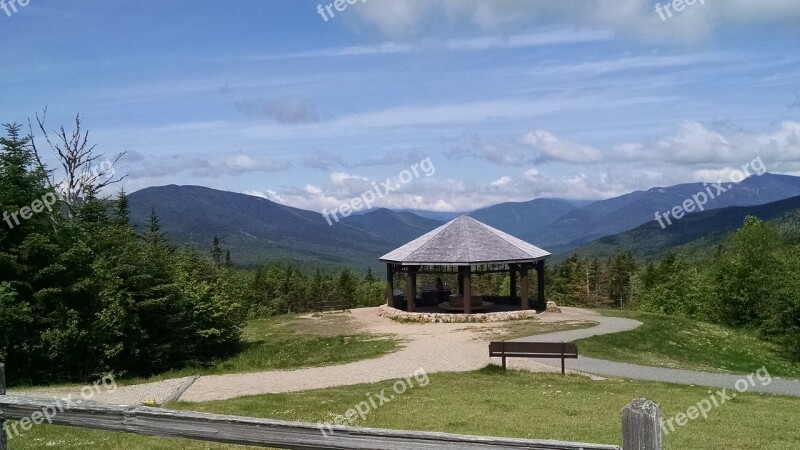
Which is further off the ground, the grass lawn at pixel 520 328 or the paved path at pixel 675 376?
the grass lawn at pixel 520 328

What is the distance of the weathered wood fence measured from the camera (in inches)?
167

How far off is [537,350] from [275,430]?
1499cm

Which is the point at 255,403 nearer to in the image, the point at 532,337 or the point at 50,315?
the point at 50,315

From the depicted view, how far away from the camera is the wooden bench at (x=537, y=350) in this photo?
18.8 m

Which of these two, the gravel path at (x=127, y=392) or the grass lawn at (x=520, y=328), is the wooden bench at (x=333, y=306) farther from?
the gravel path at (x=127, y=392)

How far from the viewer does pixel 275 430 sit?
511 centimetres

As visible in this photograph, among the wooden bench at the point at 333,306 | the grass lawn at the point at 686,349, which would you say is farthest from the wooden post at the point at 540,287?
the wooden bench at the point at 333,306

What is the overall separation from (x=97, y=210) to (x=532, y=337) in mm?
25491

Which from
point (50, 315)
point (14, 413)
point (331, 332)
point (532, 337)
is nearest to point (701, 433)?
point (14, 413)

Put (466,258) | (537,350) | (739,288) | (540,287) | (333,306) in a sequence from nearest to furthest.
→ (537,350), (466,258), (540,287), (333,306), (739,288)

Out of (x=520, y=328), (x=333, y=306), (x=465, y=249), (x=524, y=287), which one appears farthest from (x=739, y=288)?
(x=333, y=306)

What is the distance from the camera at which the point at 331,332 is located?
3141cm

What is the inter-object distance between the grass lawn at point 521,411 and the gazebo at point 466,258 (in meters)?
15.9

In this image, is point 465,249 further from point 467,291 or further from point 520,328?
point 520,328
